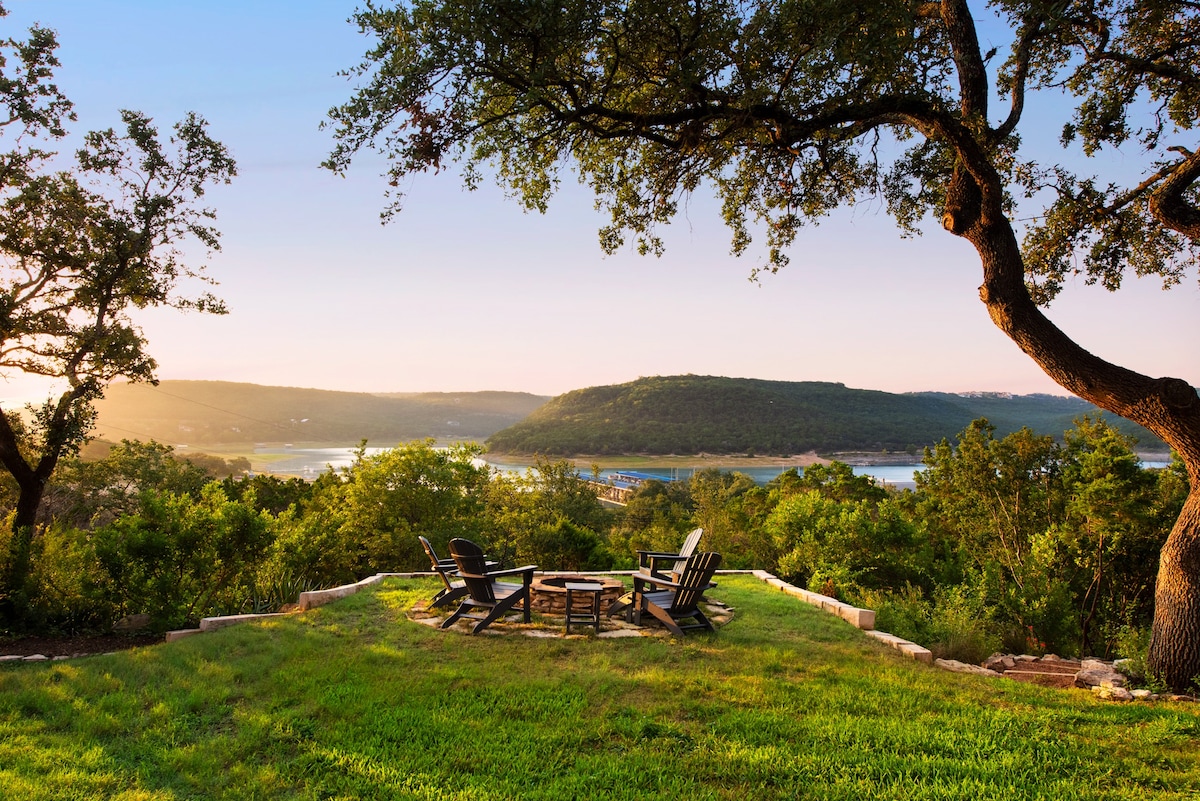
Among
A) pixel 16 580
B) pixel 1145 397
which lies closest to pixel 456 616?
pixel 16 580

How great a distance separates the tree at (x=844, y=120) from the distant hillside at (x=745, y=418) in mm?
38004

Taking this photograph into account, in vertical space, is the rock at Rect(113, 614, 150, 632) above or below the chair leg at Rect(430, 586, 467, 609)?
below

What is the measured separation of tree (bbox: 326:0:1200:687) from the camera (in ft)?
17.8

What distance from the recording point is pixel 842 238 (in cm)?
1021

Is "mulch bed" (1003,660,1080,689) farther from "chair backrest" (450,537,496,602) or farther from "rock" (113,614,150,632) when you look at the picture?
"rock" (113,614,150,632)

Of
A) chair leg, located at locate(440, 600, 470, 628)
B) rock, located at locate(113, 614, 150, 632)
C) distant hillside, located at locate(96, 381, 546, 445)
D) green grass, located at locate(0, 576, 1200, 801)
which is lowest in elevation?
rock, located at locate(113, 614, 150, 632)

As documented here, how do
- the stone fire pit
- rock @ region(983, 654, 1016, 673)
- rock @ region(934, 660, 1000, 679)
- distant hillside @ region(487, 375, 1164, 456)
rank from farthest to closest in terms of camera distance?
distant hillside @ region(487, 375, 1164, 456) → the stone fire pit → rock @ region(983, 654, 1016, 673) → rock @ region(934, 660, 1000, 679)

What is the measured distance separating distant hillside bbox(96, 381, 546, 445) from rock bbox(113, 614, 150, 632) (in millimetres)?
27188

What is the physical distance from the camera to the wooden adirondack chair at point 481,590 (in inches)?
234

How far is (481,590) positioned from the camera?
614 cm

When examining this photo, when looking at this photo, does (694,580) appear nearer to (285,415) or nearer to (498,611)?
(498,611)

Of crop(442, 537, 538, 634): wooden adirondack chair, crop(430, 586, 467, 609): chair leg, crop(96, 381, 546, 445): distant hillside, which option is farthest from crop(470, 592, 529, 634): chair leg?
crop(96, 381, 546, 445): distant hillside

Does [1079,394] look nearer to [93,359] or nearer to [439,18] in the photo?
[439,18]

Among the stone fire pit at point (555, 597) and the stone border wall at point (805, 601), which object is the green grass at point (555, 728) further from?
the stone fire pit at point (555, 597)
